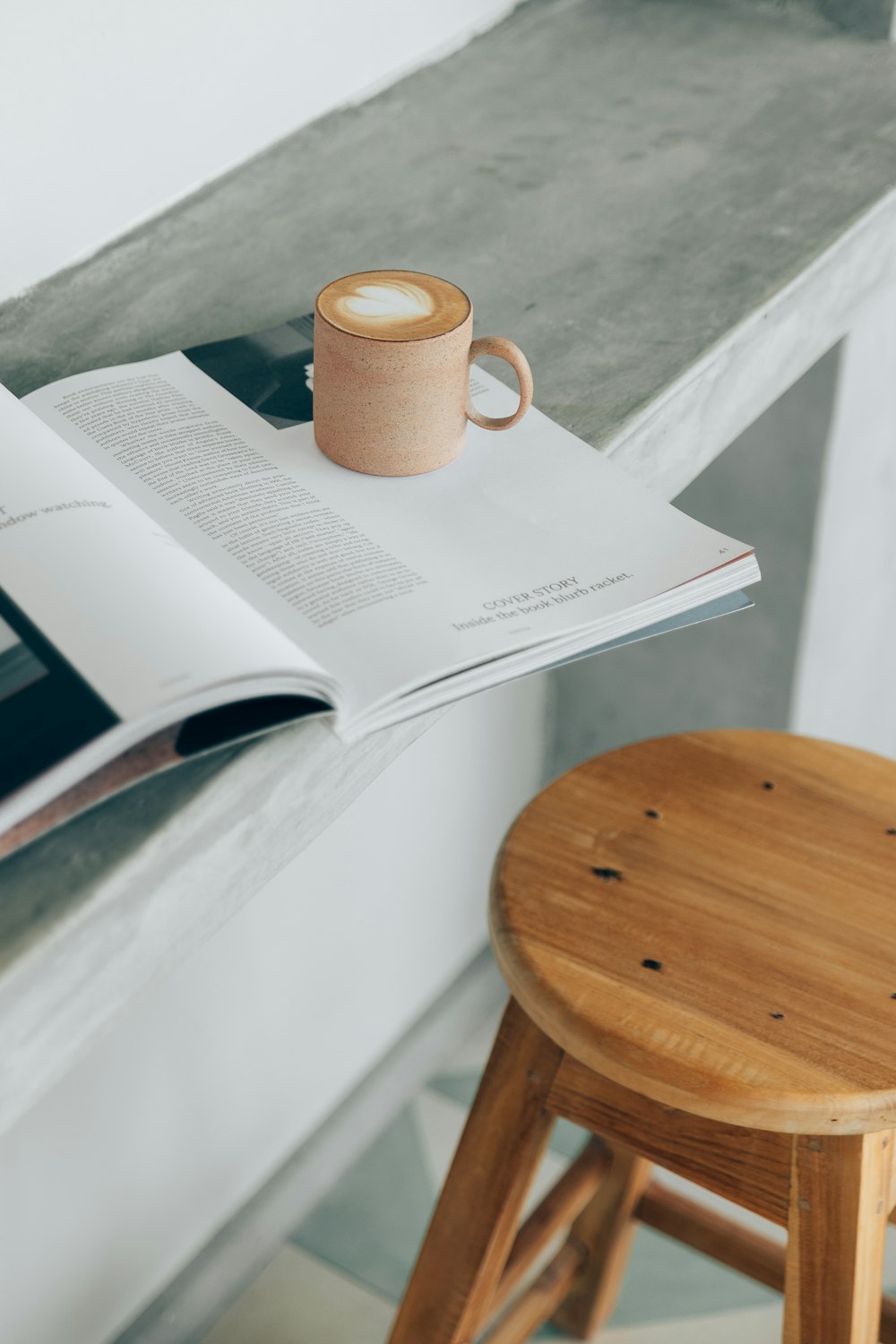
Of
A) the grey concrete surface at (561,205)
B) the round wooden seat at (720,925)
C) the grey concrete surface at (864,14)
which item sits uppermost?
the grey concrete surface at (561,205)

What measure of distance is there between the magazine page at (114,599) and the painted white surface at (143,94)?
12.3 inches

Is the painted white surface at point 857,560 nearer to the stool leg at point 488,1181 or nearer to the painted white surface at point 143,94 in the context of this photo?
the painted white surface at point 143,94

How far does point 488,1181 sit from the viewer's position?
766 millimetres

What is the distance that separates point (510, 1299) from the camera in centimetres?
122

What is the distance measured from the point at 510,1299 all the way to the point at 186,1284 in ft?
0.95

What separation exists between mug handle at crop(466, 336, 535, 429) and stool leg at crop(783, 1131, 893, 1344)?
385 millimetres

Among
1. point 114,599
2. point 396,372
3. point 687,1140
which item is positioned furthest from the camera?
point 687,1140

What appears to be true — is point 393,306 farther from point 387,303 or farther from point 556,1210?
point 556,1210

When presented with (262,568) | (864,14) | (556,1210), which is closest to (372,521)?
(262,568)

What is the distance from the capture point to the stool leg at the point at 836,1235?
2.18 ft

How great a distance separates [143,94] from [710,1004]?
652 mm

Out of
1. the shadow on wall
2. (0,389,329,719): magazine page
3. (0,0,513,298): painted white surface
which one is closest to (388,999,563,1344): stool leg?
(0,389,329,719): magazine page

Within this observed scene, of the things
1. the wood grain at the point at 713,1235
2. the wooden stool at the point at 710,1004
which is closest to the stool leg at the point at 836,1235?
the wooden stool at the point at 710,1004

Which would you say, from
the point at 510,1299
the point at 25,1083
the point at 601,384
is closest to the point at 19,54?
the point at 601,384
